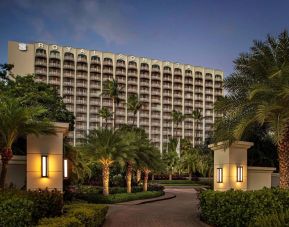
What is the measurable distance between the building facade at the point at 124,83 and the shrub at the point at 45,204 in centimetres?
10032

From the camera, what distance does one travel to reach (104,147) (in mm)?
30422

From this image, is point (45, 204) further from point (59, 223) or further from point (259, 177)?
point (259, 177)

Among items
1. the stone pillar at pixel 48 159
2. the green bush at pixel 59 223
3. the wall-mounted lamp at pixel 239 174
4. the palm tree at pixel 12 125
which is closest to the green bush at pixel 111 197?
the wall-mounted lamp at pixel 239 174

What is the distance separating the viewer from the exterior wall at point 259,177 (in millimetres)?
24816

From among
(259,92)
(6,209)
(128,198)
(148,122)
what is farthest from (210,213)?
(148,122)

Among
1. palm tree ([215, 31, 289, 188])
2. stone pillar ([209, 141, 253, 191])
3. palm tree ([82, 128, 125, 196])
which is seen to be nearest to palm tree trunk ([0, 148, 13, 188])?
palm tree ([215, 31, 289, 188])

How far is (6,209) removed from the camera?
11.2 meters

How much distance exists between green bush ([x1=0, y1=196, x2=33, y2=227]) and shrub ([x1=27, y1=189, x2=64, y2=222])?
0.61 metres

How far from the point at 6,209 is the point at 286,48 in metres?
15.9

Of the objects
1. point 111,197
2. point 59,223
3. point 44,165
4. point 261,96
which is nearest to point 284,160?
point 261,96

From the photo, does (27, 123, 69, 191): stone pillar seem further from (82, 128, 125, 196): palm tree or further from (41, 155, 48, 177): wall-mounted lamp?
(82, 128, 125, 196): palm tree

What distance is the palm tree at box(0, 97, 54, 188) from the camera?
53.1 ft

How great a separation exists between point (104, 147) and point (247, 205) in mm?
17513

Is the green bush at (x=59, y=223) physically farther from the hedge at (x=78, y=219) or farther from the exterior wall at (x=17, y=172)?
the exterior wall at (x=17, y=172)
